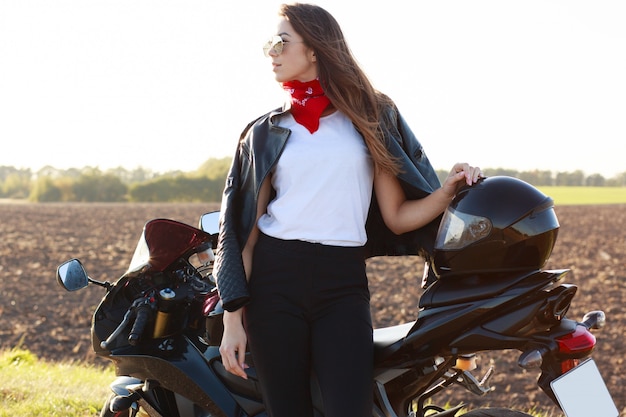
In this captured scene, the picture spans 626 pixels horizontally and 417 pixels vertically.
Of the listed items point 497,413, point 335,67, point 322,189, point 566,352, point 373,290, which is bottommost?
point 373,290

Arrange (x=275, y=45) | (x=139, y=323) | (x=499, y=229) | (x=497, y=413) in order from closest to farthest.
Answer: (x=499, y=229) → (x=497, y=413) → (x=275, y=45) → (x=139, y=323)

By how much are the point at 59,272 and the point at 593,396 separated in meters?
2.00

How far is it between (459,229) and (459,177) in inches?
7.2

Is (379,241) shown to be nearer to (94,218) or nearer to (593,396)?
(593,396)

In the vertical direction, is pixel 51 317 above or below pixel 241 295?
below

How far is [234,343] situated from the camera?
2510 millimetres

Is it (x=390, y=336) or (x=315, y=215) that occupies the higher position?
(x=315, y=215)

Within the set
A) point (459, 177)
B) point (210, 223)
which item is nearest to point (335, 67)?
point (459, 177)

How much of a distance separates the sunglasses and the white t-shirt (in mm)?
279

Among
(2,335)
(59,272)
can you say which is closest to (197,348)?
(59,272)

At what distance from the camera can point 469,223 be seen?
228 centimetres

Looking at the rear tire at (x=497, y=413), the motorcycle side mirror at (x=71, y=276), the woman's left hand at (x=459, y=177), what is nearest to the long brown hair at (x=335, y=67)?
the woman's left hand at (x=459, y=177)

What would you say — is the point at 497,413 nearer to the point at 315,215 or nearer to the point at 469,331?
the point at 469,331

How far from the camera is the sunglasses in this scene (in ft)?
8.45
